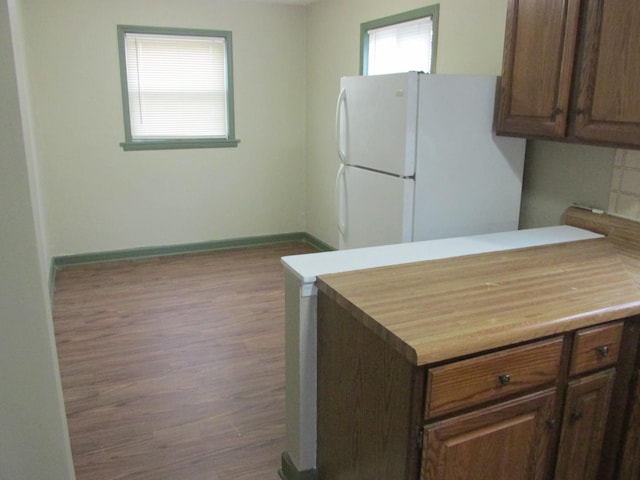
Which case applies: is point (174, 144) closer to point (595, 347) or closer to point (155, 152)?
point (155, 152)

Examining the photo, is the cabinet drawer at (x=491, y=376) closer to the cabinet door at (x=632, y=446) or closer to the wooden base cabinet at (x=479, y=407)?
the wooden base cabinet at (x=479, y=407)

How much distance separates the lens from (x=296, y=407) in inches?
77.3

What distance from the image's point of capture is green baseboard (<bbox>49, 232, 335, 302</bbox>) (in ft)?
15.6

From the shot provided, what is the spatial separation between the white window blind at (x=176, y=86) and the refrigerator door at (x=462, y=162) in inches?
120

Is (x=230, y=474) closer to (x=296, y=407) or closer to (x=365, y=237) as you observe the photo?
(x=296, y=407)

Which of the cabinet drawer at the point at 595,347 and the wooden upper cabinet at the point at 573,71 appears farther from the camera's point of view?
the wooden upper cabinet at the point at 573,71

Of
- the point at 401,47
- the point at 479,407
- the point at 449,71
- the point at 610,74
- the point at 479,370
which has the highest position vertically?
the point at 401,47

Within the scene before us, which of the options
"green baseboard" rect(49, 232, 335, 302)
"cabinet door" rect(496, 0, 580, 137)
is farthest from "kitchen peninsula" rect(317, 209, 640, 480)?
"green baseboard" rect(49, 232, 335, 302)

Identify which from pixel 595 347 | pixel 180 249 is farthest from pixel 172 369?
pixel 180 249

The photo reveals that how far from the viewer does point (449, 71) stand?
3.34m

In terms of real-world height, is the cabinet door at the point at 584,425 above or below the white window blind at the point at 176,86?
below

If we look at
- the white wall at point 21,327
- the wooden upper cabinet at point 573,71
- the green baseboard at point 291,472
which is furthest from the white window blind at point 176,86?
the green baseboard at point 291,472

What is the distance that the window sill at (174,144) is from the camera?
475cm

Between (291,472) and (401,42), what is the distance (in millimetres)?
2969
